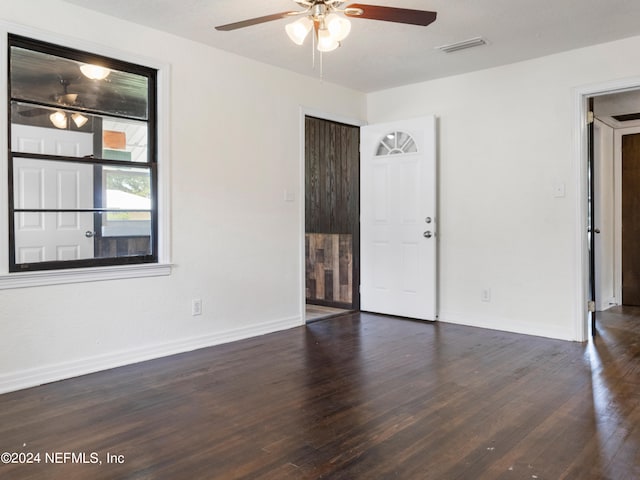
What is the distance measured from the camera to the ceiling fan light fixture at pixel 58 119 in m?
3.28

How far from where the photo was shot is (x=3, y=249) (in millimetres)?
3000

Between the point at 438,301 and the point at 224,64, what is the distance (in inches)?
119

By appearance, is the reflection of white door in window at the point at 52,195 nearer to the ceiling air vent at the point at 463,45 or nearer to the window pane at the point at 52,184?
the window pane at the point at 52,184

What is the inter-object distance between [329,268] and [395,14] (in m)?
3.78

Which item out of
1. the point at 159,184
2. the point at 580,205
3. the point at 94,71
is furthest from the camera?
the point at 580,205

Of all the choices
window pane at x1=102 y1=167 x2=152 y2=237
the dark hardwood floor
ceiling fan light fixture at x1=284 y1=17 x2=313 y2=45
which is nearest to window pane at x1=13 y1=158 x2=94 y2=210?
window pane at x1=102 y1=167 x2=152 y2=237

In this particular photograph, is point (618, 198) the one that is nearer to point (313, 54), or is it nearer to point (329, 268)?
point (329, 268)

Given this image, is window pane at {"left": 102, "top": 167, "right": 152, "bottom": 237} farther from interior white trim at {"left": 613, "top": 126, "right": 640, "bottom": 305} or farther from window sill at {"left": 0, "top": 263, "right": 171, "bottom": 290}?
interior white trim at {"left": 613, "top": 126, "right": 640, "bottom": 305}

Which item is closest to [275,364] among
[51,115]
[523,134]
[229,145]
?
[229,145]

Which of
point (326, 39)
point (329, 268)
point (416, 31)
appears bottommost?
point (329, 268)

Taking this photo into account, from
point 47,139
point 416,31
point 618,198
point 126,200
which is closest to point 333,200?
point 416,31

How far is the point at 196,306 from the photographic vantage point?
3992 mm

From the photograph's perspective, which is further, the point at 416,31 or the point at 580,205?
the point at 580,205

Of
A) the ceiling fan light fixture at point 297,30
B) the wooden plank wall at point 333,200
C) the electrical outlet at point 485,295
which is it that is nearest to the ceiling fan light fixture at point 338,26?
the ceiling fan light fixture at point 297,30
